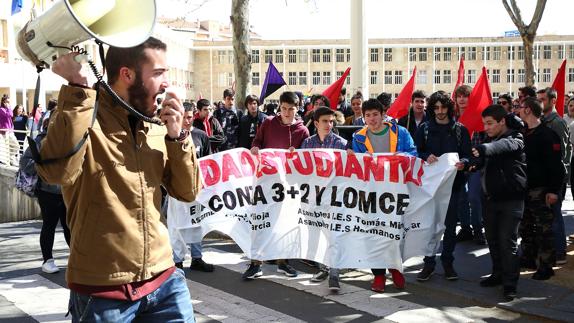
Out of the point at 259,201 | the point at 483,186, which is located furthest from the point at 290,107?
the point at 483,186

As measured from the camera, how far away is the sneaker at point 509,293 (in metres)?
6.05

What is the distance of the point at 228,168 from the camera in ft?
23.5

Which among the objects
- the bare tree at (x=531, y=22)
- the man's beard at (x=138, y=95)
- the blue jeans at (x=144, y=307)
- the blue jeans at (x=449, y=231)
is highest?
the bare tree at (x=531, y=22)

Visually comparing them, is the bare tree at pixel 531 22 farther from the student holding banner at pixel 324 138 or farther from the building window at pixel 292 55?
the building window at pixel 292 55

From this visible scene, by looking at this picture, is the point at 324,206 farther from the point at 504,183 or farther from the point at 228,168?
the point at 504,183

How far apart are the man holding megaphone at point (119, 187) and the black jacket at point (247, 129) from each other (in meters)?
6.94

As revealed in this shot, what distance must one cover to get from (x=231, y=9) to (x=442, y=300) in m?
7.22

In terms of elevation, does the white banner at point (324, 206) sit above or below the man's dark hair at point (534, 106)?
below

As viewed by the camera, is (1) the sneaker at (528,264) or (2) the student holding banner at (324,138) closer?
(2) the student holding banner at (324,138)

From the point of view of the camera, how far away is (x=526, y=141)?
272 inches

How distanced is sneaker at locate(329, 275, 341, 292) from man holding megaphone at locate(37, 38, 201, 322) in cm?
359

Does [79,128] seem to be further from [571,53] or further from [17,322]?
[571,53]

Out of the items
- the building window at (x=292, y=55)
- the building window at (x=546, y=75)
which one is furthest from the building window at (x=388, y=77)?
the building window at (x=546, y=75)

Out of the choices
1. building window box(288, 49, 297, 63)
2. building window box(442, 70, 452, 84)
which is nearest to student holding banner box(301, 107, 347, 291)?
building window box(442, 70, 452, 84)
